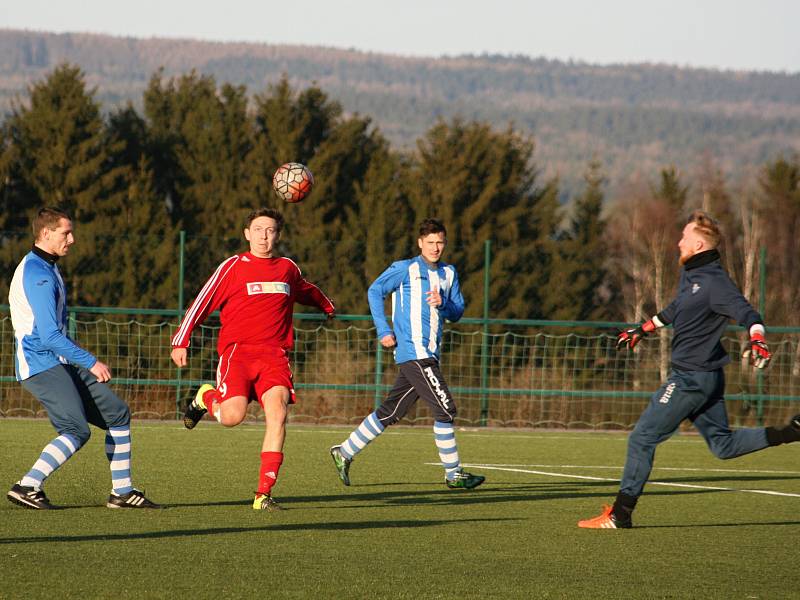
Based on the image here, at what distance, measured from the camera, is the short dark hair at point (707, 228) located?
25.5ft

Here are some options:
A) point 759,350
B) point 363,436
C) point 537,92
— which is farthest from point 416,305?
point 537,92

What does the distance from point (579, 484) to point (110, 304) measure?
16786mm

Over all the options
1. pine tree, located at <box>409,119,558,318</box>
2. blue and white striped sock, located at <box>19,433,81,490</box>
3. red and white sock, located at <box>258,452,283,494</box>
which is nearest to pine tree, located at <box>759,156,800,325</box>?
pine tree, located at <box>409,119,558,318</box>

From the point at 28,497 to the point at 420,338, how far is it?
11.5ft

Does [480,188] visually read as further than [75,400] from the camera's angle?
Yes

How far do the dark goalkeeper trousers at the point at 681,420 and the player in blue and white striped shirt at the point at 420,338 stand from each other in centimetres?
246

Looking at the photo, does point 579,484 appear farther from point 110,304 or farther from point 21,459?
point 110,304

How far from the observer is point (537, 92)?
142500 mm

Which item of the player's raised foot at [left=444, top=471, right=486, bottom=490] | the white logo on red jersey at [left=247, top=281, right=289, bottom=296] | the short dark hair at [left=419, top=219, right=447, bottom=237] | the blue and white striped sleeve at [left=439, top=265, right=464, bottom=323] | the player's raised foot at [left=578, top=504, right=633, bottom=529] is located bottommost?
the player's raised foot at [left=444, top=471, right=486, bottom=490]

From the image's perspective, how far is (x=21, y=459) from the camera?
11.2 meters

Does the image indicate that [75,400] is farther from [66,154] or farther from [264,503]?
[66,154]

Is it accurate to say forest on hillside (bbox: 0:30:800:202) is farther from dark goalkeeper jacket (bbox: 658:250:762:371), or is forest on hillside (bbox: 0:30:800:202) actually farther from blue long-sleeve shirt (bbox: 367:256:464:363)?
dark goalkeeper jacket (bbox: 658:250:762:371)

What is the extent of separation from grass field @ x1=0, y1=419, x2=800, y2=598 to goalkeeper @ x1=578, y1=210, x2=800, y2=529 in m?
0.38

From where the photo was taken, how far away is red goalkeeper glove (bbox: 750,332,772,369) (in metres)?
7.44
